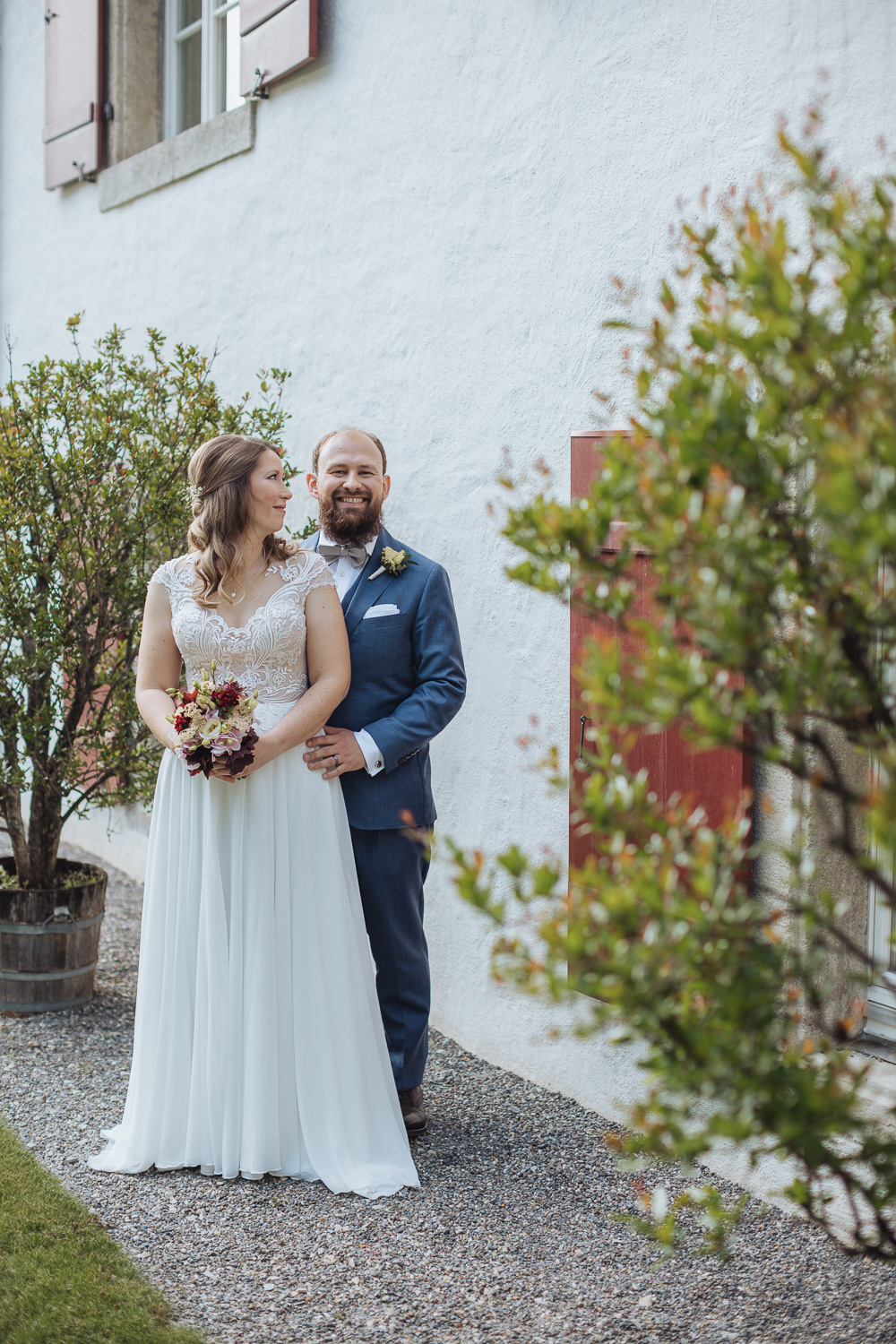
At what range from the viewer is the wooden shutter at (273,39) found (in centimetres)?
527

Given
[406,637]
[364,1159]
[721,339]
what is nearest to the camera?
[721,339]

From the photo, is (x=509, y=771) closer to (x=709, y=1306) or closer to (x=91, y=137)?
(x=709, y=1306)

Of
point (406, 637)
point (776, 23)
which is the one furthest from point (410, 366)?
point (776, 23)

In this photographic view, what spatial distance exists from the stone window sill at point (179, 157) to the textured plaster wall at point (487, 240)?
0.35 ft

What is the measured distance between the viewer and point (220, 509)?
3596 millimetres

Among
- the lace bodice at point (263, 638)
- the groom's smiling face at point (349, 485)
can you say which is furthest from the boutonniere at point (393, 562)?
the lace bodice at point (263, 638)

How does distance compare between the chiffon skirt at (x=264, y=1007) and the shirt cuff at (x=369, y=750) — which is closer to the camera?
the chiffon skirt at (x=264, y=1007)

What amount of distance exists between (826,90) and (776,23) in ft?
1.02

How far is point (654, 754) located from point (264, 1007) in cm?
139

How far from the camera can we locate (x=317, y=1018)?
11.7 feet

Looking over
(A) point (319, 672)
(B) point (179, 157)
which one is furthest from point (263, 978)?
(B) point (179, 157)

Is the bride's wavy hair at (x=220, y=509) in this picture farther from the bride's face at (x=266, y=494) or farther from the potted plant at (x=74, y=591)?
the potted plant at (x=74, y=591)

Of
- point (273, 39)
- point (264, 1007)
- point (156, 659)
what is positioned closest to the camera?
point (264, 1007)

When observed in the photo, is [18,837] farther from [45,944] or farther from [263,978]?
[263,978]
